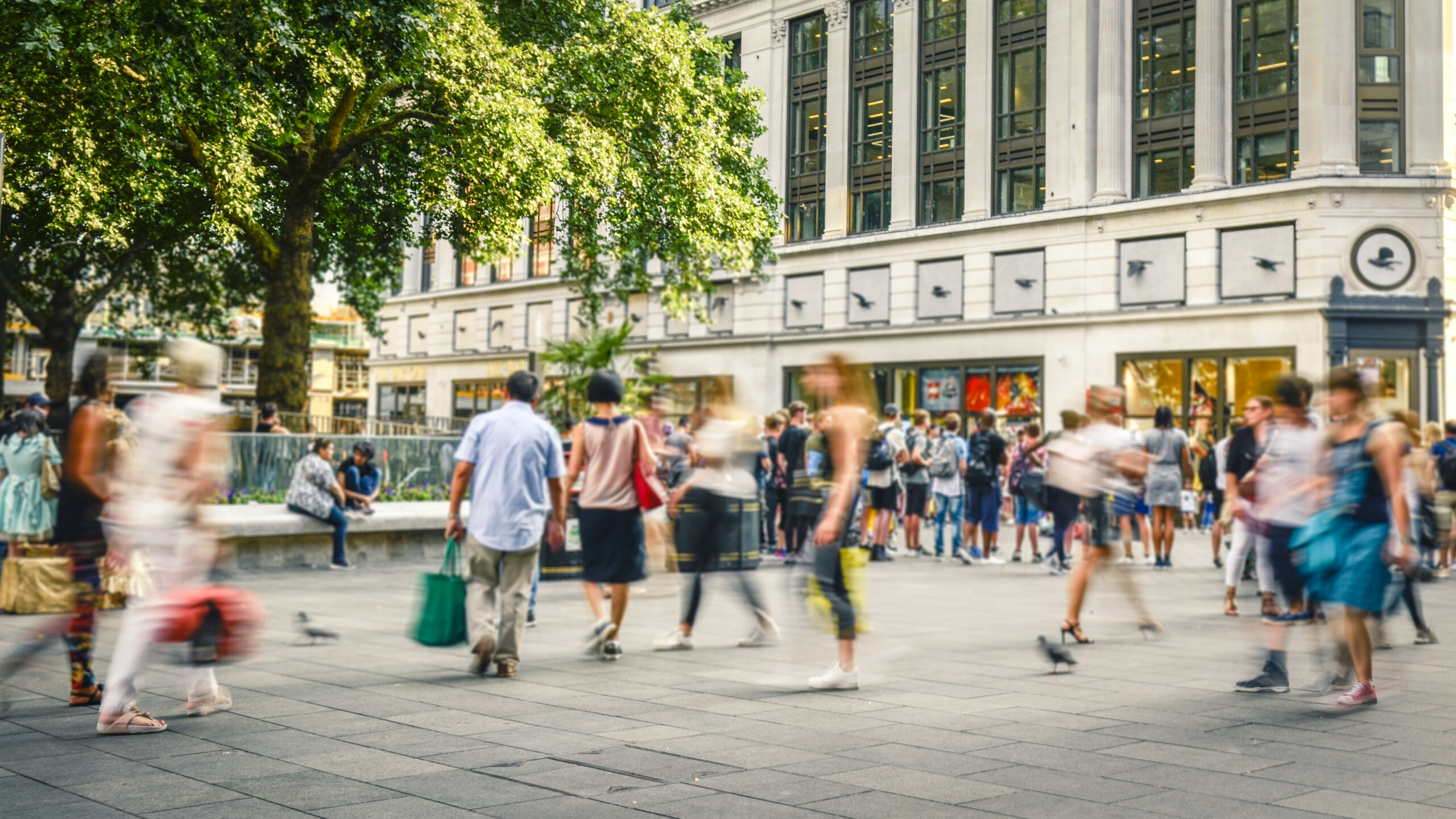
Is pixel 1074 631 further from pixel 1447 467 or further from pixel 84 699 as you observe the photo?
pixel 1447 467

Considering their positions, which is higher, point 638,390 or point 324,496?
point 638,390

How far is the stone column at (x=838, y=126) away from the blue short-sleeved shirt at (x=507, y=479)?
3231 centimetres

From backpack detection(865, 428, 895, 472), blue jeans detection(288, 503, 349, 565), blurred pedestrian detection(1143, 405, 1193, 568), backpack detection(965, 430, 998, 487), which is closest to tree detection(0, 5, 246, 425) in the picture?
blue jeans detection(288, 503, 349, 565)

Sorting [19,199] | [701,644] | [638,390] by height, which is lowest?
[701,644]

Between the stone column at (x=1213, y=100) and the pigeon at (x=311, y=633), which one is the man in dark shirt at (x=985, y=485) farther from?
the stone column at (x=1213, y=100)

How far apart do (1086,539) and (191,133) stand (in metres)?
14.7

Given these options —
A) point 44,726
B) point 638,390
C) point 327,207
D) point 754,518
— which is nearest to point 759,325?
point 638,390

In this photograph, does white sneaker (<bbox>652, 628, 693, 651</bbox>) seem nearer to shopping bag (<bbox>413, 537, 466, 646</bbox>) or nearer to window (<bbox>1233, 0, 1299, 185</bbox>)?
shopping bag (<bbox>413, 537, 466, 646</bbox>)

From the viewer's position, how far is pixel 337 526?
14.9 metres

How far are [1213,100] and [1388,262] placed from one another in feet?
18.9

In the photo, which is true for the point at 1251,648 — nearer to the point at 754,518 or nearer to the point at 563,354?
the point at 754,518

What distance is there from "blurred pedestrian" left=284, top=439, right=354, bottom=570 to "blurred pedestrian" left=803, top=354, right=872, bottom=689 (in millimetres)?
8900

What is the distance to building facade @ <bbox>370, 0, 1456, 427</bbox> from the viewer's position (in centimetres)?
2902

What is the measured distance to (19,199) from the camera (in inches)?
712
